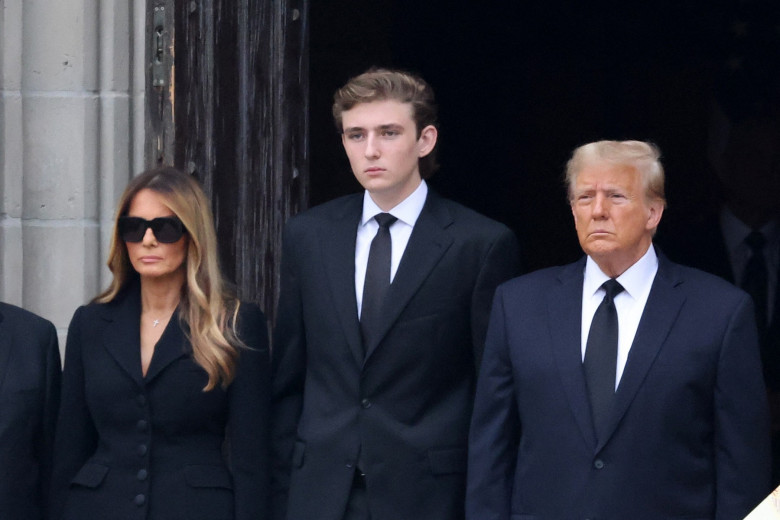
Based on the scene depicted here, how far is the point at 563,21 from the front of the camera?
9070 millimetres

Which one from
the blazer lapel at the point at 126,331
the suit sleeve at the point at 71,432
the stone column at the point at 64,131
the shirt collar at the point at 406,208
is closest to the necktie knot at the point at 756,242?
the stone column at the point at 64,131

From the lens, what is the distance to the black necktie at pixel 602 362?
11.5ft

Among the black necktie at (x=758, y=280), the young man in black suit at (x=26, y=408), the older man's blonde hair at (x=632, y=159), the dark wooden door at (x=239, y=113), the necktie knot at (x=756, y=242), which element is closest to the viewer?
the older man's blonde hair at (x=632, y=159)

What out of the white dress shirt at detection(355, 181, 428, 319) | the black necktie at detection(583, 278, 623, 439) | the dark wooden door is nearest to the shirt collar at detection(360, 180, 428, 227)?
the white dress shirt at detection(355, 181, 428, 319)

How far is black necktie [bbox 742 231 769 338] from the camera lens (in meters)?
7.05

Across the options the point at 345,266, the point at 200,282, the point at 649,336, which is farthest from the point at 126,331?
the point at 649,336

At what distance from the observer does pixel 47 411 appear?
3838 millimetres

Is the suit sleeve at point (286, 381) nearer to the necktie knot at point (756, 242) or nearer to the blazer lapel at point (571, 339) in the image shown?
the blazer lapel at point (571, 339)

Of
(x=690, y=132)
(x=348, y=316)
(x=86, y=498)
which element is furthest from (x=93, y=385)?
(x=690, y=132)

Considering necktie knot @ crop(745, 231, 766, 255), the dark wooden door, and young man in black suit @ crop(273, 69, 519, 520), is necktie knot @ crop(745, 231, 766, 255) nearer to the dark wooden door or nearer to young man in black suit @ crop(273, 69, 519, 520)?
the dark wooden door

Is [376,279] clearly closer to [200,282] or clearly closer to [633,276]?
[200,282]

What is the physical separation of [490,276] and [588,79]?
208 inches

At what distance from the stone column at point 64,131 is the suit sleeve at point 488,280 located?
168cm

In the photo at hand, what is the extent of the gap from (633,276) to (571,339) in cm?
23
